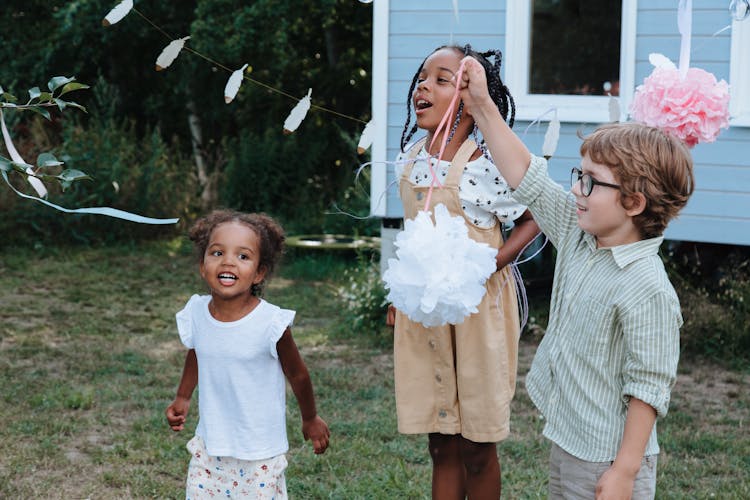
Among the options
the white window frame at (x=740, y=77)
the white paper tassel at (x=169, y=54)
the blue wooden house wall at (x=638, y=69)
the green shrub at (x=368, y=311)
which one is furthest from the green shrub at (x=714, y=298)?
the white paper tassel at (x=169, y=54)

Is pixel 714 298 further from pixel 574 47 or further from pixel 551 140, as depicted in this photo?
pixel 551 140

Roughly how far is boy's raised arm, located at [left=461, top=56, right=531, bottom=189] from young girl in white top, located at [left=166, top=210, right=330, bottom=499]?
691 millimetres

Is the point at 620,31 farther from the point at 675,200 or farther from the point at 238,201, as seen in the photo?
the point at 238,201

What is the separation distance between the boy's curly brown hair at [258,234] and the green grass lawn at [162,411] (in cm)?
116

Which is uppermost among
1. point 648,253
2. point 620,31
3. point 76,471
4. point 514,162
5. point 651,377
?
point 620,31

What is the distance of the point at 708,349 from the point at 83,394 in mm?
3421

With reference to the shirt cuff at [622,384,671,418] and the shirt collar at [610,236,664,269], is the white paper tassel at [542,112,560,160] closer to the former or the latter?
the shirt collar at [610,236,664,269]

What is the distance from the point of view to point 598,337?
217 cm

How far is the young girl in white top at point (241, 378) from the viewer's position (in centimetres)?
263

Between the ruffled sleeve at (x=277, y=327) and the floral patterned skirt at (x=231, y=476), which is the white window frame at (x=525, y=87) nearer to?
the ruffled sleeve at (x=277, y=327)

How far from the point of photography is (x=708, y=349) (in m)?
5.77

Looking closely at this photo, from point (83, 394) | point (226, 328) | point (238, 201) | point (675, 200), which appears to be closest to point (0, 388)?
point (83, 394)

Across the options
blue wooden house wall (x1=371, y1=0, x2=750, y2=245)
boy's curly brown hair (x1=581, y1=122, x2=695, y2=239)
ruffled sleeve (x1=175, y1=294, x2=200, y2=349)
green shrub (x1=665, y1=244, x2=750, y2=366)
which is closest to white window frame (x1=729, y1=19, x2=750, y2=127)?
blue wooden house wall (x1=371, y1=0, x2=750, y2=245)

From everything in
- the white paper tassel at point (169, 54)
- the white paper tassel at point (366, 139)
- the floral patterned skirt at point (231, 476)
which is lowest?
the floral patterned skirt at point (231, 476)
